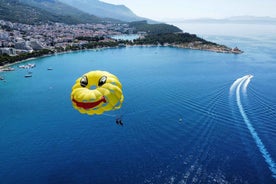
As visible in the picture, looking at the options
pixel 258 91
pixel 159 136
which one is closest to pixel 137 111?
pixel 159 136

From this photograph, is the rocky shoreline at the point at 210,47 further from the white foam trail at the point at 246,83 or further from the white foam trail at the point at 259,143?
the white foam trail at the point at 259,143

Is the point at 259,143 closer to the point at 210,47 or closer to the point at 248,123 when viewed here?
the point at 248,123

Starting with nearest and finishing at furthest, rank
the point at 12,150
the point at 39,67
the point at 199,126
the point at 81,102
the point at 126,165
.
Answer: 1. the point at 81,102
2. the point at 126,165
3. the point at 12,150
4. the point at 199,126
5. the point at 39,67

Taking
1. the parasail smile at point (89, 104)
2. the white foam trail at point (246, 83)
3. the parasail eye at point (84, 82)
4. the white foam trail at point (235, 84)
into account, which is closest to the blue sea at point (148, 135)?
the white foam trail at point (246, 83)

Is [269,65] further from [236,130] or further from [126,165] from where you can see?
[126,165]

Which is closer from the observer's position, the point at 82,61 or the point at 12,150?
the point at 12,150

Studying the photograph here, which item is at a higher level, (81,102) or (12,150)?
(81,102)

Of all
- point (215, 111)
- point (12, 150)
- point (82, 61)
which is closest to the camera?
point (12, 150)
